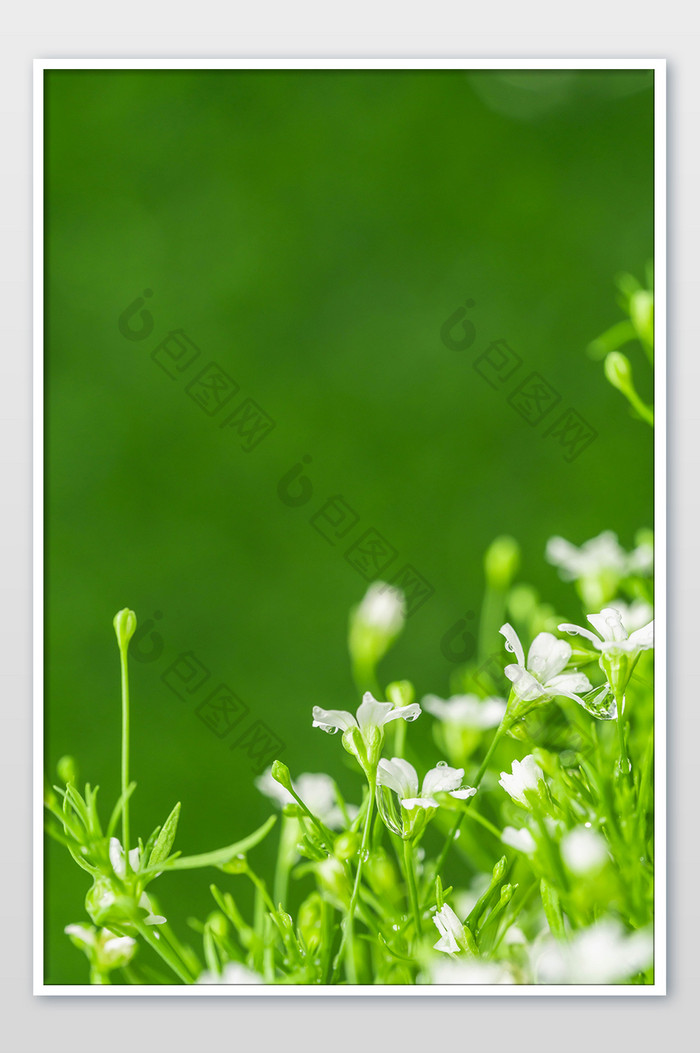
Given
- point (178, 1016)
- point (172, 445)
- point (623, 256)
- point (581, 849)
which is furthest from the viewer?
point (172, 445)

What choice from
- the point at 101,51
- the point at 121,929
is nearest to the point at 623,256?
the point at 101,51

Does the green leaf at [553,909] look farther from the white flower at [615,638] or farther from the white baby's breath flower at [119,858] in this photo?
the white baby's breath flower at [119,858]

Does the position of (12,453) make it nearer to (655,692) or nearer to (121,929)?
(121,929)

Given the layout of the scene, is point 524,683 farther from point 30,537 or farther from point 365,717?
point 30,537

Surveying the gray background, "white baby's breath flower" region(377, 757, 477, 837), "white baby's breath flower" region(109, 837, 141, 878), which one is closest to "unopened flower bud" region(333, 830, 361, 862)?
"white baby's breath flower" region(377, 757, 477, 837)

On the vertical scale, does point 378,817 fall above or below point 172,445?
below

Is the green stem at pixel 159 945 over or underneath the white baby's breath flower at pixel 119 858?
underneath

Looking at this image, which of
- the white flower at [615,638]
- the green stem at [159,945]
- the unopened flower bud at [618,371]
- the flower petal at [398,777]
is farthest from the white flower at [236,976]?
the unopened flower bud at [618,371]
